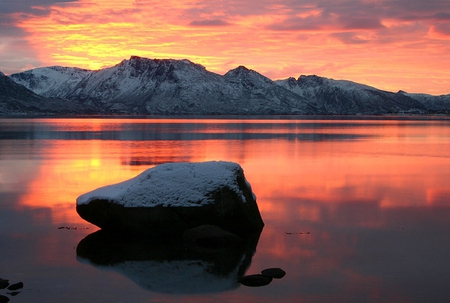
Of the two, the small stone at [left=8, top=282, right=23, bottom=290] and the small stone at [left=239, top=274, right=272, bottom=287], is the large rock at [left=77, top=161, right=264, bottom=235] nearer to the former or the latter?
the small stone at [left=239, top=274, right=272, bottom=287]

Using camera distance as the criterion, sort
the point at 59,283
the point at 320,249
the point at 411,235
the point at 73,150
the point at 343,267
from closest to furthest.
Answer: the point at 59,283, the point at 343,267, the point at 320,249, the point at 411,235, the point at 73,150

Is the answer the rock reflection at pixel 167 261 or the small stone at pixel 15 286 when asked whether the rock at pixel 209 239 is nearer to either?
the rock reflection at pixel 167 261

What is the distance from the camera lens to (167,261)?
44.5ft

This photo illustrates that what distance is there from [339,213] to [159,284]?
351 inches

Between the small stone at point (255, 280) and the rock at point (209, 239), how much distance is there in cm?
263

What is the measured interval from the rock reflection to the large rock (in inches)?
17.5

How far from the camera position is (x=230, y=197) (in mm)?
15992

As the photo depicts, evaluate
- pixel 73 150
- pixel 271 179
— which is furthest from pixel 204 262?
pixel 73 150

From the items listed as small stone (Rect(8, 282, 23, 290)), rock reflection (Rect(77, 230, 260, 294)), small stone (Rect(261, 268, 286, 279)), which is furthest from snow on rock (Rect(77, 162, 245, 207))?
small stone (Rect(8, 282, 23, 290))

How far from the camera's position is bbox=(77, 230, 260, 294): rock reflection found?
11.9 m

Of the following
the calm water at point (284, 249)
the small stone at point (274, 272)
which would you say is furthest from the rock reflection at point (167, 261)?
the small stone at point (274, 272)

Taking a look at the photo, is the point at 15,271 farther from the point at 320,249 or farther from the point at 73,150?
the point at 73,150

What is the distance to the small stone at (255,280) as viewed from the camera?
1189cm

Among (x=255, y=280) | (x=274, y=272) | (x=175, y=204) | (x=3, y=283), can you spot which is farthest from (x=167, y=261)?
(x=3, y=283)
